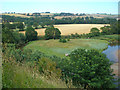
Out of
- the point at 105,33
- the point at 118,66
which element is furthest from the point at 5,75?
the point at 105,33

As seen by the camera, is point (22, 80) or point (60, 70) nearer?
point (22, 80)

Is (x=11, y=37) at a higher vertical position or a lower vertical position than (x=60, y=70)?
higher

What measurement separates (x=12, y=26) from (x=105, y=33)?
43546 mm

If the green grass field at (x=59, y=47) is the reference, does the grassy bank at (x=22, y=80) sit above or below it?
above

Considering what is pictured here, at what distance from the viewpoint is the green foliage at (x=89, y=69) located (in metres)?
12.2

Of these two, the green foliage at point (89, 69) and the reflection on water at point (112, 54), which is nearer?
the green foliage at point (89, 69)

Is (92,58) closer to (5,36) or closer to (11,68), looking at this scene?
(11,68)

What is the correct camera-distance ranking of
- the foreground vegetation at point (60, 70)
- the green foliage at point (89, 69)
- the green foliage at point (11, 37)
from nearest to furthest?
the foreground vegetation at point (60, 70)
the green foliage at point (89, 69)
the green foliage at point (11, 37)

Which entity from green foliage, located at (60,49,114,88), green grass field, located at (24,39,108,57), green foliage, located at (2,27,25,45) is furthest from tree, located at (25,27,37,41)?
green foliage, located at (60,49,114,88)

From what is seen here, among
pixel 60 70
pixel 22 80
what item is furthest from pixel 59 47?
pixel 22 80

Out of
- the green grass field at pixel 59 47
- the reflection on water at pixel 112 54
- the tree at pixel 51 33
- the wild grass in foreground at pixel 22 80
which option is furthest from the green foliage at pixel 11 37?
the wild grass in foreground at pixel 22 80

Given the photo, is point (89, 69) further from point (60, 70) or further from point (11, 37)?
point (11, 37)

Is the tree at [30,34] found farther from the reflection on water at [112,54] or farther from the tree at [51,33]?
the reflection on water at [112,54]

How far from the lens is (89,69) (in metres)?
12.3
